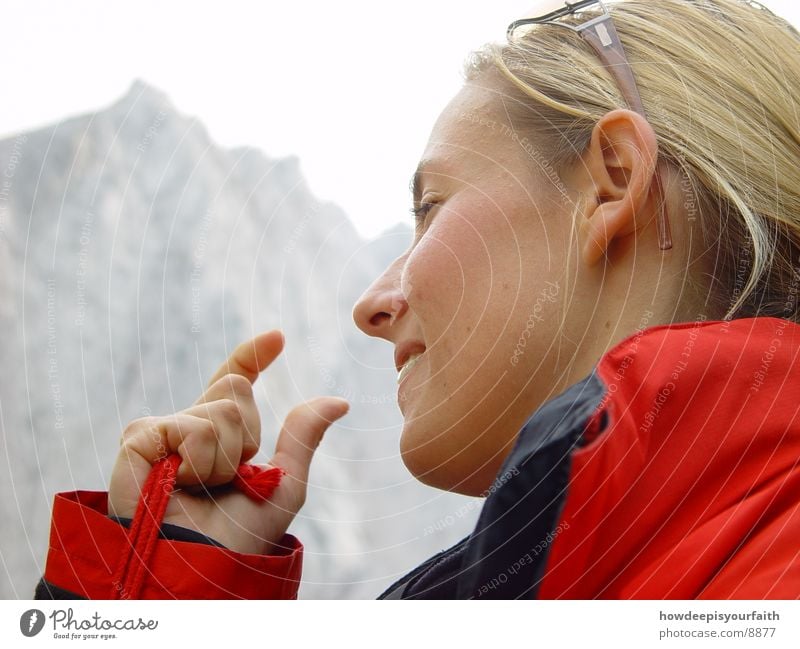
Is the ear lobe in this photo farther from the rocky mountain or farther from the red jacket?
the rocky mountain

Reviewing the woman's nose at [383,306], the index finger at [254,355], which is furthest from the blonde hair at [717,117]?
the index finger at [254,355]

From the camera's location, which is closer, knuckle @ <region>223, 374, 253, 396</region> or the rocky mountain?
knuckle @ <region>223, 374, 253, 396</region>

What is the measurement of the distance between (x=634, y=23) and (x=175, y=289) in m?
0.61

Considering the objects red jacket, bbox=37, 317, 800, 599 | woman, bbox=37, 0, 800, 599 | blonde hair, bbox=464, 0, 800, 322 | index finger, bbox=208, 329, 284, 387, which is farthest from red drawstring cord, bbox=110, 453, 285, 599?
blonde hair, bbox=464, 0, 800, 322

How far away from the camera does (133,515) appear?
562 millimetres

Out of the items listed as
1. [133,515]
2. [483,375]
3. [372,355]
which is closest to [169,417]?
[133,515]

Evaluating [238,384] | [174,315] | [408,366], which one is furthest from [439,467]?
[174,315]

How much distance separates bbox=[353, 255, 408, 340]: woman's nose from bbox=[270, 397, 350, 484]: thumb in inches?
3.7

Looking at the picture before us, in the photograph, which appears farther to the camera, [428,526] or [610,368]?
[428,526]

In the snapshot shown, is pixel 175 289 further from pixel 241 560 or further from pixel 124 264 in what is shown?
pixel 241 560

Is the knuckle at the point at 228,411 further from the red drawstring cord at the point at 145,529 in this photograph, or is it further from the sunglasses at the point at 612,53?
the sunglasses at the point at 612,53

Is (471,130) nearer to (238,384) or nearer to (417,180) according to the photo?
(417,180)

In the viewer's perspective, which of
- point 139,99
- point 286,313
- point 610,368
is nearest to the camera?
point 610,368

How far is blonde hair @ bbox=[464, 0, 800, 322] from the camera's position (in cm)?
53
